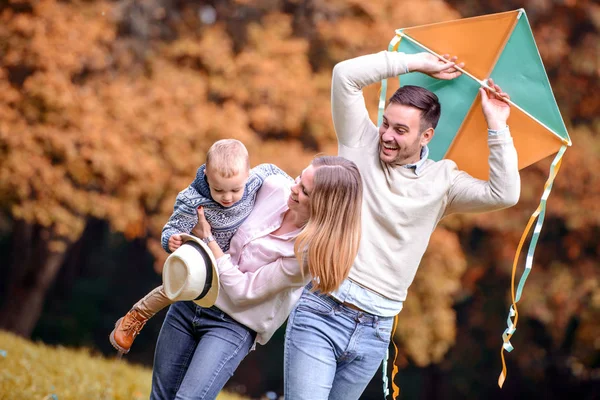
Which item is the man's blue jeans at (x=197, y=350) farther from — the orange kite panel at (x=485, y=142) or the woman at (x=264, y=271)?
the orange kite panel at (x=485, y=142)

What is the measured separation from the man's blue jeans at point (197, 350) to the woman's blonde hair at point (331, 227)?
461mm

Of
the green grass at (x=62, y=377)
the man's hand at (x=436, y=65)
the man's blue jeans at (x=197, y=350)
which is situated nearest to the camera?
the man's blue jeans at (x=197, y=350)

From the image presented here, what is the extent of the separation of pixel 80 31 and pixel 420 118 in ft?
22.8

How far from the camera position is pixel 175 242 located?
300cm

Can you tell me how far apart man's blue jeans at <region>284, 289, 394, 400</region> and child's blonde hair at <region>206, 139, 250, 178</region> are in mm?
551

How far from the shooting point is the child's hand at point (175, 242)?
299 cm

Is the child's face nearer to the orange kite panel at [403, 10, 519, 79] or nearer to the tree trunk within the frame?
the orange kite panel at [403, 10, 519, 79]

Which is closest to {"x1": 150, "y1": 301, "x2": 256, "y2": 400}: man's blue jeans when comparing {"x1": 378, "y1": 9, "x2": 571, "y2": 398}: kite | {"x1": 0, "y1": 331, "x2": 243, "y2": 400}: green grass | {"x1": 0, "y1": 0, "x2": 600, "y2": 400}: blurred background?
{"x1": 378, "y1": 9, "x2": 571, "y2": 398}: kite

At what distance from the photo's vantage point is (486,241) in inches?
492

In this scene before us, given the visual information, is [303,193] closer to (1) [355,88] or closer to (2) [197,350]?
(1) [355,88]

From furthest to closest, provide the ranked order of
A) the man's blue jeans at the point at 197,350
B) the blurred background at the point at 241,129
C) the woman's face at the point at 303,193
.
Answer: the blurred background at the point at 241,129
the man's blue jeans at the point at 197,350
the woman's face at the point at 303,193

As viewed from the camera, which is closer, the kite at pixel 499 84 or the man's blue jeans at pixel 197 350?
the man's blue jeans at pixel 197 350

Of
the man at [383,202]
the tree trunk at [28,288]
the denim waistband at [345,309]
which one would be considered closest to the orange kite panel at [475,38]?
the man at [383,202]

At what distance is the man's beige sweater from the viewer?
9.69ft
